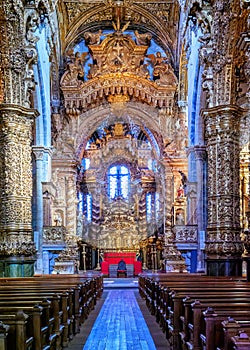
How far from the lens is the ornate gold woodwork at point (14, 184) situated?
12312 mm

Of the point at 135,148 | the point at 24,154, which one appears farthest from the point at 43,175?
the point at 135,148

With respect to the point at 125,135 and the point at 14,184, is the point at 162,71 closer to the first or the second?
the point at 125,135

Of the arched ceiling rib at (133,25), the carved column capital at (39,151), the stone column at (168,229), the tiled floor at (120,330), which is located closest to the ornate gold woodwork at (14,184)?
the tiled floor at (120,330)

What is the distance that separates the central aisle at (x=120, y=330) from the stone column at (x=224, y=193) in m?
2.16

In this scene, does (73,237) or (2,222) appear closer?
(2,222)

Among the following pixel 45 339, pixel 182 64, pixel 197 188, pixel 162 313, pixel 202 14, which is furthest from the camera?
pixel 182 64

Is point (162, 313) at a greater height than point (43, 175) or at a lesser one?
lesser

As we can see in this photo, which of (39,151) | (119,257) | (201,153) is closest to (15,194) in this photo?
(39,151)

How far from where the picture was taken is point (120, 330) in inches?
340

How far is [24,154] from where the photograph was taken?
1289cm

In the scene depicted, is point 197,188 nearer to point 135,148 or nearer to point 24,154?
point 24,154

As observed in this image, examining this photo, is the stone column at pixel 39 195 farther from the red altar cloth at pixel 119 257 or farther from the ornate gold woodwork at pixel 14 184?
the red altar cloth at pixel 119 257

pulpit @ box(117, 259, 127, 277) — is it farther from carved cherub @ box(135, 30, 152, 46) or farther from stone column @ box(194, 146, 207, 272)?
carved cherub @ box(135, 30, 152, 46)

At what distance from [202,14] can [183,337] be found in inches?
371
